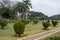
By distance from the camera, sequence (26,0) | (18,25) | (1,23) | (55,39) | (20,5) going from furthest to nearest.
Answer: (20,5) < (26,0) < (1,23) < (18,25) < (55,39)

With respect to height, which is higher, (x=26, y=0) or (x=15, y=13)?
(x=26, y=0)

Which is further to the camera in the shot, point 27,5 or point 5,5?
point 5,5

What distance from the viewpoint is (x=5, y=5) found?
205ft

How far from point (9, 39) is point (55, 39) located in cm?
996

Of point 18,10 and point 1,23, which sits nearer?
point 1,23

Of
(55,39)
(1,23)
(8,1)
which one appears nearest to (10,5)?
(8,1)

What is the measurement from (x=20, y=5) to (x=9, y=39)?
45.5 meters

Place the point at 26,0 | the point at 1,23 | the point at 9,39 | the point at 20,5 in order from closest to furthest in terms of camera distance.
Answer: the point at 9,39
the point at 1,23
the point at 26,0
the point at 20,5

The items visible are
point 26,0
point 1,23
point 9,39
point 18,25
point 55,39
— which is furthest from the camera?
point 26,0

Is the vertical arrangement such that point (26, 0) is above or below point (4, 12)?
above

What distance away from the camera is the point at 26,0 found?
2258 inches

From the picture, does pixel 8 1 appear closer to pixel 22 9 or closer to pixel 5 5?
pixel 5 5

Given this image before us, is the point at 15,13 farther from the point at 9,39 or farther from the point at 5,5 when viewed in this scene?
the point at 9,39

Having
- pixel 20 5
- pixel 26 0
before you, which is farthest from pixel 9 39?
pixel 20 5
